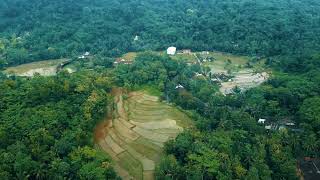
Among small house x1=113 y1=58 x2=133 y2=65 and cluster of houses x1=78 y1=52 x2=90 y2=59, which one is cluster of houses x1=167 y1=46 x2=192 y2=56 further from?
cluster of houses x1=78 y1=52 x2=90 y2=59

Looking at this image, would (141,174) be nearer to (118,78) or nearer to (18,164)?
(18,164)

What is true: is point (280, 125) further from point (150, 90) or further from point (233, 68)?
point (233, 68)

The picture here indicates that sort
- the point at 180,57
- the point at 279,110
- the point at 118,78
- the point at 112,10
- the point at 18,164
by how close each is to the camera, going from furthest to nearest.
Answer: the point at 112,10 → the point at 180,57 → the point at 118,78 → the point at 279,110 → the point at 18,164

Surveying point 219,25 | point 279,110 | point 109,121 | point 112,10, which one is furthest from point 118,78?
point 112,10

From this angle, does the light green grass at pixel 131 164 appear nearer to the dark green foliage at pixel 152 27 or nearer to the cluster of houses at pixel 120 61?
the cluster of houses at pixel 120 61

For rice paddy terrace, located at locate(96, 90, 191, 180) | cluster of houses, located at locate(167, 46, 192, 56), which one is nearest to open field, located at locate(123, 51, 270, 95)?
cluster of houses, located at locate(167, 46, 192, 56)

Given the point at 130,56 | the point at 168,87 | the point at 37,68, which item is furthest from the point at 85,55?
the point at 168,87

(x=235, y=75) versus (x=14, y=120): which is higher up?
(x=14, y=120)
